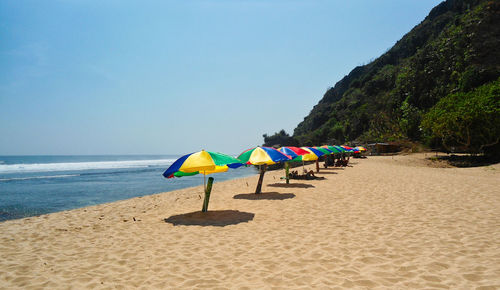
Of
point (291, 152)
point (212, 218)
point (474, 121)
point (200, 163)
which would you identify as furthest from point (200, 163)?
point (474, 121)

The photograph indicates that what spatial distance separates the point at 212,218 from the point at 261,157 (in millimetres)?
3754

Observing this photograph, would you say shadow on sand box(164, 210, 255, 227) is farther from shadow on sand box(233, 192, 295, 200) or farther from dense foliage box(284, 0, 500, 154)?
dense foliage box(284, 0, 500, 154)

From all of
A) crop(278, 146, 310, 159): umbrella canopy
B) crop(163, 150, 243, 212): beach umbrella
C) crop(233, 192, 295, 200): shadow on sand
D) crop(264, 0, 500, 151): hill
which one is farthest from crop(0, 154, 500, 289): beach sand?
crop(264, 0, 500, 151): hill

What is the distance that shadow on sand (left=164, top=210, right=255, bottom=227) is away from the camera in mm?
8219

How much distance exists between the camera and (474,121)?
27.3 metres

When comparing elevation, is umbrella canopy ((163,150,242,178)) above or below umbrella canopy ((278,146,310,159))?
below

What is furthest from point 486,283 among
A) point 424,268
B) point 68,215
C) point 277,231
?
point 68,215

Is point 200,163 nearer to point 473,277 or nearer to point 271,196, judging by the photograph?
point 271,196

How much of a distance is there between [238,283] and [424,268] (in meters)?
3.18

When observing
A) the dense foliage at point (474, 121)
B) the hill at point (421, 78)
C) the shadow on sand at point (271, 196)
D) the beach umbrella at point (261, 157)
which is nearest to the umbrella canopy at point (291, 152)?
the beach umbrella at point (261, 157)

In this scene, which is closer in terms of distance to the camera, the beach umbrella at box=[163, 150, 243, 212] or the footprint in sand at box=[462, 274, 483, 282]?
the footprint in sand at box=[462, 274, 483, 282]

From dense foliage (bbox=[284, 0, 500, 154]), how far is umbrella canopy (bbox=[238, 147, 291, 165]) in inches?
1452

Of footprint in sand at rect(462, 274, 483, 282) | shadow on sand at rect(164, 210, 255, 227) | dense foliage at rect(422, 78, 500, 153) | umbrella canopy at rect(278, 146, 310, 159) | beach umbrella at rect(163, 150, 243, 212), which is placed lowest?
shadow on sand at rect(164, 210, 255, 227)

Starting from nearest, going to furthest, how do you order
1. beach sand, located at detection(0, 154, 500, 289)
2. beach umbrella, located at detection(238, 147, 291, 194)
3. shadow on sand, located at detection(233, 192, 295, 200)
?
1. beach sand, located at detection(0, 154, 500, 289)
2. beach umbrella, located at detection(238, 147, 291, 194)
3. shadow on sand, located at detection(233, 192, 295, 200)
